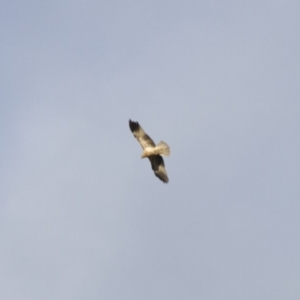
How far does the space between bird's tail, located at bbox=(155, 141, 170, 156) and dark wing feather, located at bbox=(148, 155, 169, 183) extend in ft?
3.09

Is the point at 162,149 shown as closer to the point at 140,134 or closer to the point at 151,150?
the point at 151,150

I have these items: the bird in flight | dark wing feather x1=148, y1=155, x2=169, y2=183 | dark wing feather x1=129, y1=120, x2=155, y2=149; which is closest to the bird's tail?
the bird in flight

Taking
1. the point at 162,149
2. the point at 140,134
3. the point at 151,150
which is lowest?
the point at 162,149

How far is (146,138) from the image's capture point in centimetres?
4031

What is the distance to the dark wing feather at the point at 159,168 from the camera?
131ft

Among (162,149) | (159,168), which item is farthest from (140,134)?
(162,149)

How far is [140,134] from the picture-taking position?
40500mm

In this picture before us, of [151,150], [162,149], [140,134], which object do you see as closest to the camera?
[162,149]

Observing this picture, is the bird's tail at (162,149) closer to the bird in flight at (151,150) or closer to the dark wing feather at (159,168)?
the bird in flight at (151,150)

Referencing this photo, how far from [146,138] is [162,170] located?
5.87 ft

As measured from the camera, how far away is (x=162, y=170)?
40312mm

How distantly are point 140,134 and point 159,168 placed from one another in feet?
6.43

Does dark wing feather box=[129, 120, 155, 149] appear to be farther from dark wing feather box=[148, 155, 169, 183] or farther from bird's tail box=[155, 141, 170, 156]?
bird's tail box=[155, 141, 170, 156]

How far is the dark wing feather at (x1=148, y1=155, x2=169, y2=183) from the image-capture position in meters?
40.0
